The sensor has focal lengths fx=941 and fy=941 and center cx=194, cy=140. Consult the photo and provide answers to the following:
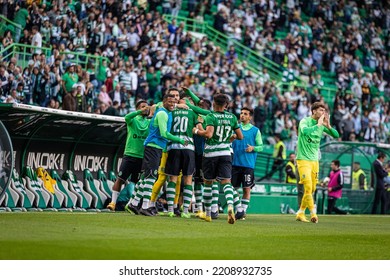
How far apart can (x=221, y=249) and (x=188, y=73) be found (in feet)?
65.4

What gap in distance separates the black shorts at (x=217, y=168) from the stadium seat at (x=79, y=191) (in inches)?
204

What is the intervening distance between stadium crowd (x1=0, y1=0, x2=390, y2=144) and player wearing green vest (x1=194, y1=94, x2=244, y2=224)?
329 inches

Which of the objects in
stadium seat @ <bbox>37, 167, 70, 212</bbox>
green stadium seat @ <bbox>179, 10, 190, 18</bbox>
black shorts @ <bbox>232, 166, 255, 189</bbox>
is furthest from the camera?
green stadium seat @ <bbox>179, 10, 190, 18</bbox>

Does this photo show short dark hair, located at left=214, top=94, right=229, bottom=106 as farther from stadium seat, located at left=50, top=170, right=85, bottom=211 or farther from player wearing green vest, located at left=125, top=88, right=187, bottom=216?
stadium seat, located at left=50, top=170, right=85, bottom=211

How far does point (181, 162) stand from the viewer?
17719 mm

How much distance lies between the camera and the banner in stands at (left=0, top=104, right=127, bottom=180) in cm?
1970

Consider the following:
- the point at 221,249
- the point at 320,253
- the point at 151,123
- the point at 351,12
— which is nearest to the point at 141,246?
the point at 221,249

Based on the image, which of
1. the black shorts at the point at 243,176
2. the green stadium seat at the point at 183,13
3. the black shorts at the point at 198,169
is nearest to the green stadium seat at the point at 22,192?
the black shorts at the point at 198,169

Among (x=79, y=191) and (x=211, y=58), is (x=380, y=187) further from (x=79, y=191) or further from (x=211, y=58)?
(x=79, y=191)

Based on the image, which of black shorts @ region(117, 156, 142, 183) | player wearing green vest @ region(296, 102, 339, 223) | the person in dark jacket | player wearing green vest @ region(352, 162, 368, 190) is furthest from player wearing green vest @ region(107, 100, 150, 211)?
the person in dark jacket

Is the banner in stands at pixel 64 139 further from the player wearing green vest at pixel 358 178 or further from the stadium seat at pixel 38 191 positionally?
the player wearing green vest at pixel 358 178

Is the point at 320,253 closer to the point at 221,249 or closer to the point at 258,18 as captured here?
the point at 221,249

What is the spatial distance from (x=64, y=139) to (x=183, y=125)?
4.69 metres

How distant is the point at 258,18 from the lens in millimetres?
39688
